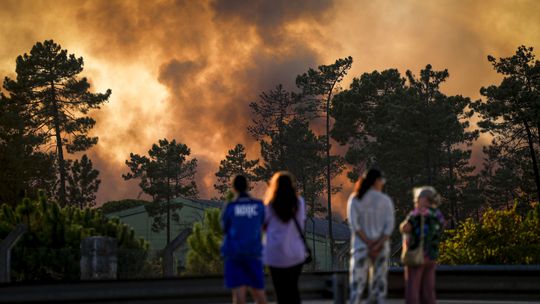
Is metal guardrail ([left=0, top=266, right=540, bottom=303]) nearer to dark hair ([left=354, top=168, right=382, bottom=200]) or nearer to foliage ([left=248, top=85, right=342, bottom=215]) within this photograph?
dark hair ([left=354, top=168, right=382, bottom=200])

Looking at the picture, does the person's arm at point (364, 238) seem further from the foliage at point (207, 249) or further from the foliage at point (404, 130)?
the foliage at point (404, 130)

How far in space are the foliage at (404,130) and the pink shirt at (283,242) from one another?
211 feet

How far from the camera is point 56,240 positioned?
3008cm

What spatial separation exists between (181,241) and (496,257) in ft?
47.3

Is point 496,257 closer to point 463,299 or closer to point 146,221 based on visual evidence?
point 463,299

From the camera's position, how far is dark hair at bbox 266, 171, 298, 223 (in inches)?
438

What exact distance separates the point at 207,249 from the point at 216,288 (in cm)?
1778

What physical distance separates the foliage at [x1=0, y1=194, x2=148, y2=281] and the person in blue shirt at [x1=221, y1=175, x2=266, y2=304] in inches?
589

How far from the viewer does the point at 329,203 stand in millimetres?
79875

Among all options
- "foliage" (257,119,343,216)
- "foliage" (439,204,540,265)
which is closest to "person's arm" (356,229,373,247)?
"foliage" (439,204,540,265)

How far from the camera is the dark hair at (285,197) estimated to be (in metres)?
11.1

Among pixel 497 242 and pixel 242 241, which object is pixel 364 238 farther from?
pixel 497 242

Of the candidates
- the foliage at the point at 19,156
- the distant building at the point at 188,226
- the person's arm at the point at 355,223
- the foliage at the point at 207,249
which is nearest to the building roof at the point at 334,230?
the distant building at the point at 188,226

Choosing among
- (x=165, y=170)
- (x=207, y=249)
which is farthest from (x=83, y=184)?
(x=207, y=249)
